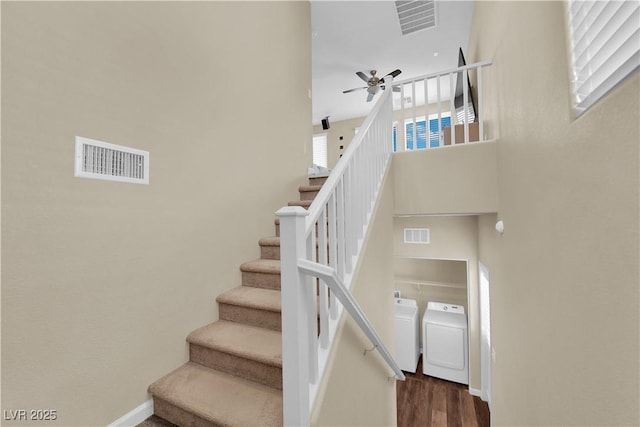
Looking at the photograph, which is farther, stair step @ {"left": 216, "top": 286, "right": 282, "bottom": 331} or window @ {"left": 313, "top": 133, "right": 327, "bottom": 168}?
window @ {"left": 313, "top": 133, "right": 327, "bottom": 168}

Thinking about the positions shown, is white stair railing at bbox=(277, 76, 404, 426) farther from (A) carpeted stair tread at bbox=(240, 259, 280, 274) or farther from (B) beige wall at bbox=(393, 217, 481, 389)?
(B) beige wall at bbox=(393, 217, 481, 389)

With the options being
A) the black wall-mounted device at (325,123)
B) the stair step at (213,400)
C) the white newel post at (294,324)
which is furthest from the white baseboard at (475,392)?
the black wall-mounted device at (325,123)

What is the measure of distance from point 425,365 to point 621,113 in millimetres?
5479

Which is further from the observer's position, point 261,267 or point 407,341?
point 407,341

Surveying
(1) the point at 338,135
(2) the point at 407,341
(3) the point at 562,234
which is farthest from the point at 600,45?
(1) the point at 338,135

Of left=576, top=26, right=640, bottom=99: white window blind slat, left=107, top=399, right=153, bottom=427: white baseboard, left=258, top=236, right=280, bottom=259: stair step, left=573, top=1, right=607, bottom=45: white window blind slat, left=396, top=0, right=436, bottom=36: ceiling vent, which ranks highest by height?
left=396, top=0, right=436, bottom=36: ceiling vent

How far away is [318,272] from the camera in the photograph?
1.06 meters

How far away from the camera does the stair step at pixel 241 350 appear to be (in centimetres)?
151

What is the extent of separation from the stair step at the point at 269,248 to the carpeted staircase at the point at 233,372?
0.37 meters

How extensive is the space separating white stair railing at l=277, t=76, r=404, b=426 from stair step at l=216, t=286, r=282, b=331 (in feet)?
1.38

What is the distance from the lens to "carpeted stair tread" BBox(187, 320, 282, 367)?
5.03ft

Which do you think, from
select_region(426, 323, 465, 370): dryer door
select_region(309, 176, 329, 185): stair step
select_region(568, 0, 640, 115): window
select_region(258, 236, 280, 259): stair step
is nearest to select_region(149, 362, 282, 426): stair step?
select_region(258, 236, 280, 259): stair step

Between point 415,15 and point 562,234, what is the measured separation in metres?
3.94

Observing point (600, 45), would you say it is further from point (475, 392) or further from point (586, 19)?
point (475, 392)
